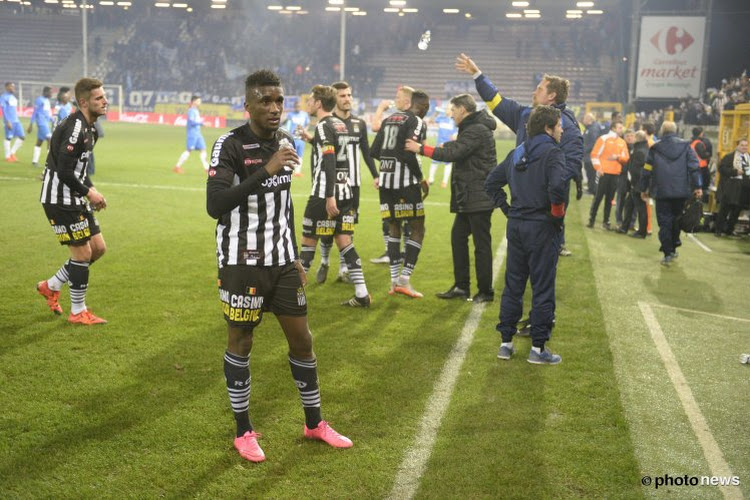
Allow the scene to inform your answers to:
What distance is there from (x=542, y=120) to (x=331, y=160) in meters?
2.44

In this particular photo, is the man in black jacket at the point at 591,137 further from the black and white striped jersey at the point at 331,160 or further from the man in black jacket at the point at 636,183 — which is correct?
the black and white striped jersey at the point at 331,160

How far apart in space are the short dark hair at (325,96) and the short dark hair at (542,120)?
234cm

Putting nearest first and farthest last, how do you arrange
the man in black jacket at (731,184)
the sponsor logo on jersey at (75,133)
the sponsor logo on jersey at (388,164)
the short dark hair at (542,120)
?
the short dark hair at (542,120), the sponsor logo on jersey at (75,133), the sponsor logo on jersey at (388,164), the man in black jacket at (731,184)

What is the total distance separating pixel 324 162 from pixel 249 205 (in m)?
3.55

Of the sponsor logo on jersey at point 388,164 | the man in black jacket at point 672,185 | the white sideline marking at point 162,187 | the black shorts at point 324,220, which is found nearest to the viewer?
the black shorts at point 324,220

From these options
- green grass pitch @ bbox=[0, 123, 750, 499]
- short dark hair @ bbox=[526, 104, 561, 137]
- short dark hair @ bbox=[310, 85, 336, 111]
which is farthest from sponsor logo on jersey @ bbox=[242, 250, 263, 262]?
short dark hair @ bbox=[310, 85, 336, 111]

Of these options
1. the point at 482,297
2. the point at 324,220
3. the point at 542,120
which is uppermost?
the point at 542,120

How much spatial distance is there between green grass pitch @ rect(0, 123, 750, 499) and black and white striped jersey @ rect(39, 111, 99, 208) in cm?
119

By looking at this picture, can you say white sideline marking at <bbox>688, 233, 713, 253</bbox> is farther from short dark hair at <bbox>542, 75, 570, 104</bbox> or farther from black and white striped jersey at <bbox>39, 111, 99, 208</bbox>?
black and white striped jersey at <bbox>39, 111, 99, 208</bbox>

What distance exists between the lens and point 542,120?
6.05 metres

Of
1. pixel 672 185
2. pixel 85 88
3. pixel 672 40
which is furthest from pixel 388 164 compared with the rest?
pixel 672 40

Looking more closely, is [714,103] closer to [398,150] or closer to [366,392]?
[398,150]

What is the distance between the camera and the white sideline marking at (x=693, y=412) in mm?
4461

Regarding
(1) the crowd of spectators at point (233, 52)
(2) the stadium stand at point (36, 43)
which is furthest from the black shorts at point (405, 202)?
(2) the stadium stand at point (36, 43)
